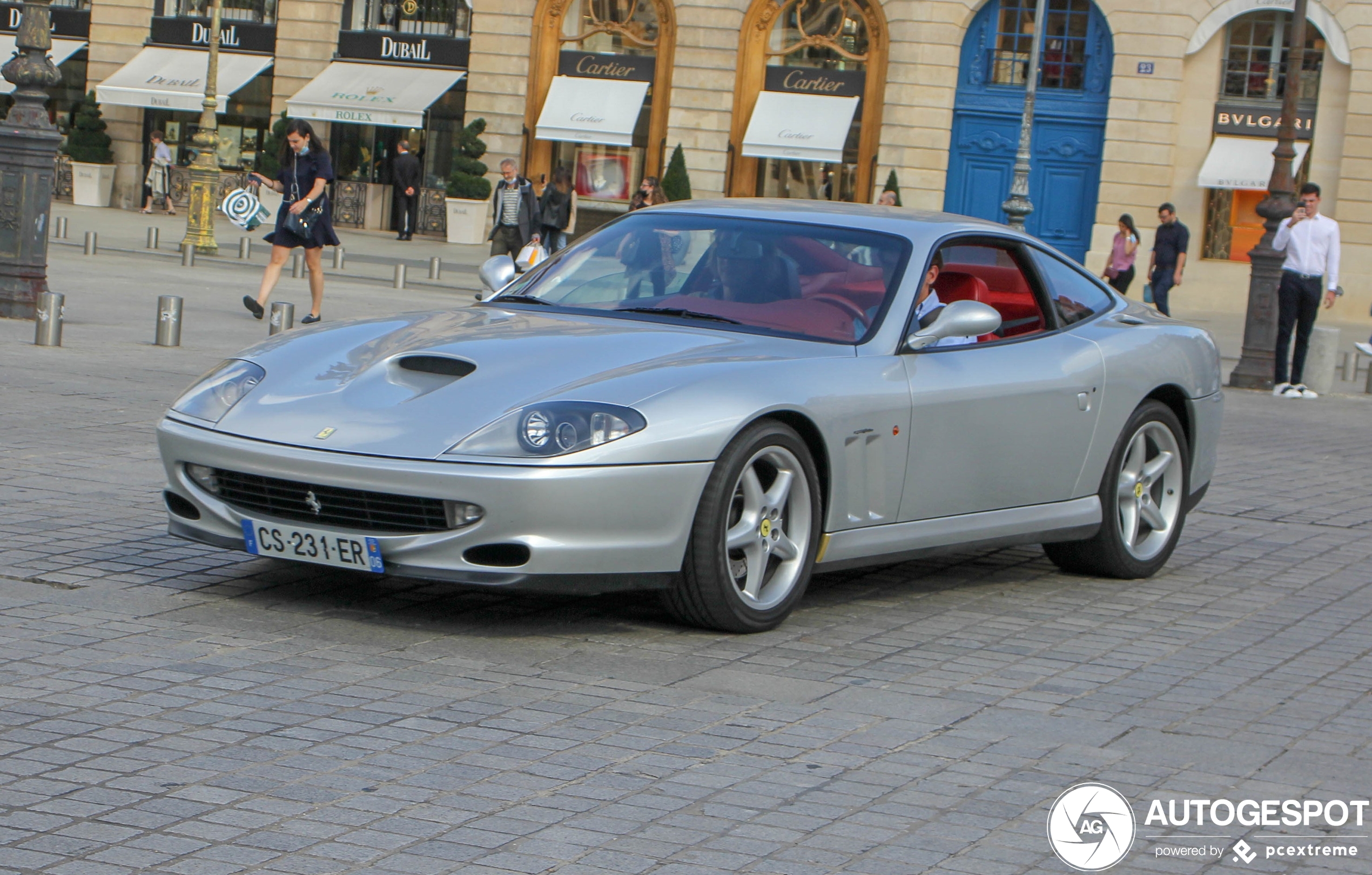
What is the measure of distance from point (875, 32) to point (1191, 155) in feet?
21.5

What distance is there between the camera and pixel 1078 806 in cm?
434

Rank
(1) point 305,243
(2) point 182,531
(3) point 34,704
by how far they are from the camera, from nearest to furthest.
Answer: (3) point 34,704 → (2) point 182,531 → (1) point 305,243

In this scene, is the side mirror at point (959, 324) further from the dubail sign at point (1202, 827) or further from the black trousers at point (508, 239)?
the black trousers at point (508, 239)

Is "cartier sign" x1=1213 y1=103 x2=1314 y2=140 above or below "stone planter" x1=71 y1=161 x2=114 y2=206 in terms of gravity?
above

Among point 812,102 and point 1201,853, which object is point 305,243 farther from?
point 812,102

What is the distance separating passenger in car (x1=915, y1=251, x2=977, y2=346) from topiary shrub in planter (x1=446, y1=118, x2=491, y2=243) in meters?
30.9

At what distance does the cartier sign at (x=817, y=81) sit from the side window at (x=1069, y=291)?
29735mm

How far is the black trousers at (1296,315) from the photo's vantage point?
17.8 meters

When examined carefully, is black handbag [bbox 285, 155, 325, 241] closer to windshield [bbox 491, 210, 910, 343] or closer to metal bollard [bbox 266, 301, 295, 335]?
metal bollard [bbox 266, 301, 295, 335]

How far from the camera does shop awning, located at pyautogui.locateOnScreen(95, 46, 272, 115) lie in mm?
40156

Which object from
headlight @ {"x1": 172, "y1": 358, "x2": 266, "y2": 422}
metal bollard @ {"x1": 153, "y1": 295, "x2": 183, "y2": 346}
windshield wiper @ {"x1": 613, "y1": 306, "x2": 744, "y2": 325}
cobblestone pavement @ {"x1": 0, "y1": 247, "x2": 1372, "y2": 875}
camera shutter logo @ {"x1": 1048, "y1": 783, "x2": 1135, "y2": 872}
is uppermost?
windshield wiper @ {"x1": 613, "y1": 306, "x2": 744, "y2": 325}

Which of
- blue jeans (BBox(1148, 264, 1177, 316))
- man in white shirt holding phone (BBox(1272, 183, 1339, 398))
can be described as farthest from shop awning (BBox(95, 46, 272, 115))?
man in white shirt holding phone (BBox(1272, 183, 1339, 398))

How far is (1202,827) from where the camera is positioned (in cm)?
424

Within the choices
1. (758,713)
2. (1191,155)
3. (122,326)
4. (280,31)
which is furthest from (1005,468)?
(280,31)
